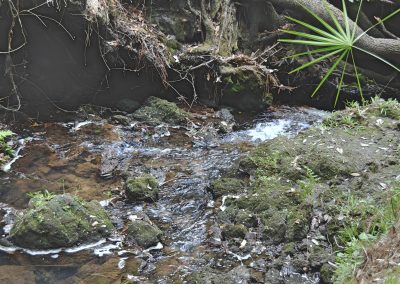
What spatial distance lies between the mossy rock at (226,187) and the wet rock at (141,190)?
674 millimetres

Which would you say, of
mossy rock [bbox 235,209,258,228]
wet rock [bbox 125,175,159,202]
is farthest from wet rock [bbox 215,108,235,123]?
mossy rock [bbox 235,209,258,228]

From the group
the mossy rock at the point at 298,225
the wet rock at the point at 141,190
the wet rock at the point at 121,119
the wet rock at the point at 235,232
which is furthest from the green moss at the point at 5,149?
the mossy rock at the point at 298,225

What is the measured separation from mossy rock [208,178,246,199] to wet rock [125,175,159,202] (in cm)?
67

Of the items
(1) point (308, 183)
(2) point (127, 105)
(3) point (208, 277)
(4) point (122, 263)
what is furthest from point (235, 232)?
(2) point (127, 105)

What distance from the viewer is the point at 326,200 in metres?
4.54

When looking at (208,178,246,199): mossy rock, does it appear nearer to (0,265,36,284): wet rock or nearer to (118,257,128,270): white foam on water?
(118,257,128,270): white foam on water

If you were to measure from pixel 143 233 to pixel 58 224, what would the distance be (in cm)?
81

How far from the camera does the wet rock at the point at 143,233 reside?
4.37 meters

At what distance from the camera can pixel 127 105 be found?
766 centimetres

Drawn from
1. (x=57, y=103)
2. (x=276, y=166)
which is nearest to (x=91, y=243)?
(x=276, y=166)

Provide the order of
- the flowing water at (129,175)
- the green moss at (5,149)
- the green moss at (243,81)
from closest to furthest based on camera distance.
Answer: the flowing water at (129,175) → the green moss at (5,149) → the green moss at (243,81)

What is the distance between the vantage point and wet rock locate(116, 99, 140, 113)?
25.1ft

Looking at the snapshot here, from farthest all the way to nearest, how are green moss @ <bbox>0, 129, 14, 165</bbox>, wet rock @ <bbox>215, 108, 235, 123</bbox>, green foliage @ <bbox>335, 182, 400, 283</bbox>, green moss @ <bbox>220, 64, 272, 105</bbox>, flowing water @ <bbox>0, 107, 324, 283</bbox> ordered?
1. green moss @ <bbox>220, 64, 272, 105</bbox>
2. wet rock @ <bbox>215, 108, 235, 123</bbox>
3. green moss @ <bbox>0, 129, 14, 165</bbox>
4. flowing water @ <bbox>0, 107, 324, 283</bbox>
5. green foliage @ <bbox>335, 182, 400, 283</bbox>

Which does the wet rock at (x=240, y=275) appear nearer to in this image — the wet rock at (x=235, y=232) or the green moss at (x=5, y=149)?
the wet rock at (x=235, y=232)
